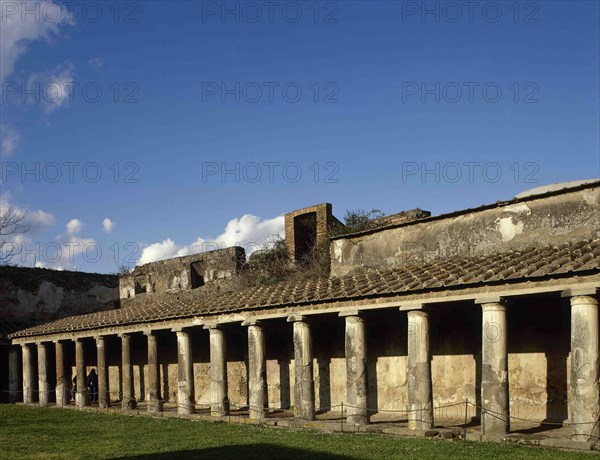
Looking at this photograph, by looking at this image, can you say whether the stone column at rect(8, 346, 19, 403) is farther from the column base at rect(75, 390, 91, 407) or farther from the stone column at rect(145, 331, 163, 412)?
the stone column at rect(145, 331, 163, 412)

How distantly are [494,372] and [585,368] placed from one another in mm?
1552

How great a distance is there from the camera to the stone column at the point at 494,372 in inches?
472

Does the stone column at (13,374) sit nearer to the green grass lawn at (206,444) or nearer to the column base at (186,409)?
the green grass lawn at (206,444)

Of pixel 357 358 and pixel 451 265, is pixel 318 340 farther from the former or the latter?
pixel 451 265

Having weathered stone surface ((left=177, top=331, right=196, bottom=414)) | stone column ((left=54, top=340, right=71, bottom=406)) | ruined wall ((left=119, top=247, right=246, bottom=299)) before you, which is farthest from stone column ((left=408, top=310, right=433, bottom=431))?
ruined wall ((left=119, top=247, right=246, bottom=299))

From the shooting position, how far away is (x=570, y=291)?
36.2 ft

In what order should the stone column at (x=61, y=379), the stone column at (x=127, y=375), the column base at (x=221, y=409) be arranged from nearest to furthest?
the column base at (x=221, y=409), the stone column at (x=127, y=375), the stone column at (x=61, y=379)

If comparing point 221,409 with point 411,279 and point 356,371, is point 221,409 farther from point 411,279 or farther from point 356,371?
point 411,279

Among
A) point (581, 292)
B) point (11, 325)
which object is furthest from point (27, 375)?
point (581, 292)

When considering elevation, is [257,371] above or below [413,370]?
below

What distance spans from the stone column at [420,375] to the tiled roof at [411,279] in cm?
65

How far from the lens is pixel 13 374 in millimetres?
25984

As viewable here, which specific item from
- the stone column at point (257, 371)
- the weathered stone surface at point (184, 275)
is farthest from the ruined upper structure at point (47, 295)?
the stone column at point (257, 371)

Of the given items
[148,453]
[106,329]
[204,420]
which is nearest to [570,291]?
[148,453]
